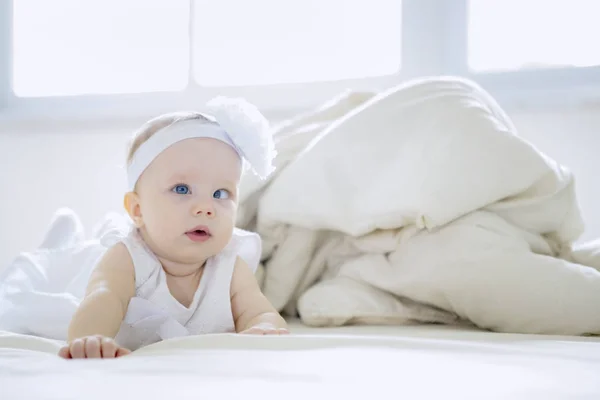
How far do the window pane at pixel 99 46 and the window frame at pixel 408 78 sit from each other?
129mm

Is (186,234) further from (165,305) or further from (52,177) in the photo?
(52,177)

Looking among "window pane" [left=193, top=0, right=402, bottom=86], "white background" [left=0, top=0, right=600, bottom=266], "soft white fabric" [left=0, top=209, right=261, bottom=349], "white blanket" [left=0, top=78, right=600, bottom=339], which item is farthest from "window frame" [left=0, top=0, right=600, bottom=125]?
"soft white fabric" [left=0, top=209, right=261, bottom=349]

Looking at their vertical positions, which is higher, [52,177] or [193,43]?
[193,43]

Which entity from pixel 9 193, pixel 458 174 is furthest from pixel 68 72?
pixel 458 174

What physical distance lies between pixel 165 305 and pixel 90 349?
11.5 inches

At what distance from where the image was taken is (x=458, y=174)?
1.23 meters

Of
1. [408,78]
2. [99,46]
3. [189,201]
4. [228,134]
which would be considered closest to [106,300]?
[189,201]

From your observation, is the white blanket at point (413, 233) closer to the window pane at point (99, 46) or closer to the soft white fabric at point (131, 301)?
the soft white fabric at point (131, 301)

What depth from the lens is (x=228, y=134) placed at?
1168 millimetres

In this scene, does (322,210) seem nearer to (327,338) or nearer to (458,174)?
(458,174)

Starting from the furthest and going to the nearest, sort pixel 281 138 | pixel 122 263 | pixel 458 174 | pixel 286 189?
pixel 281 138 < pixel 286 189 < pixel 458 174 < pixel 122 263

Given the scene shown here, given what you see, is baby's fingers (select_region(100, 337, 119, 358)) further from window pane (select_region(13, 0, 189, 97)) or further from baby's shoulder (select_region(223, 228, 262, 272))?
window pane (select_region(13, 0, 189, 97))

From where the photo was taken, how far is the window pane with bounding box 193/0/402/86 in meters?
2.22

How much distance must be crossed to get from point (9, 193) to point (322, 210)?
1425mm
